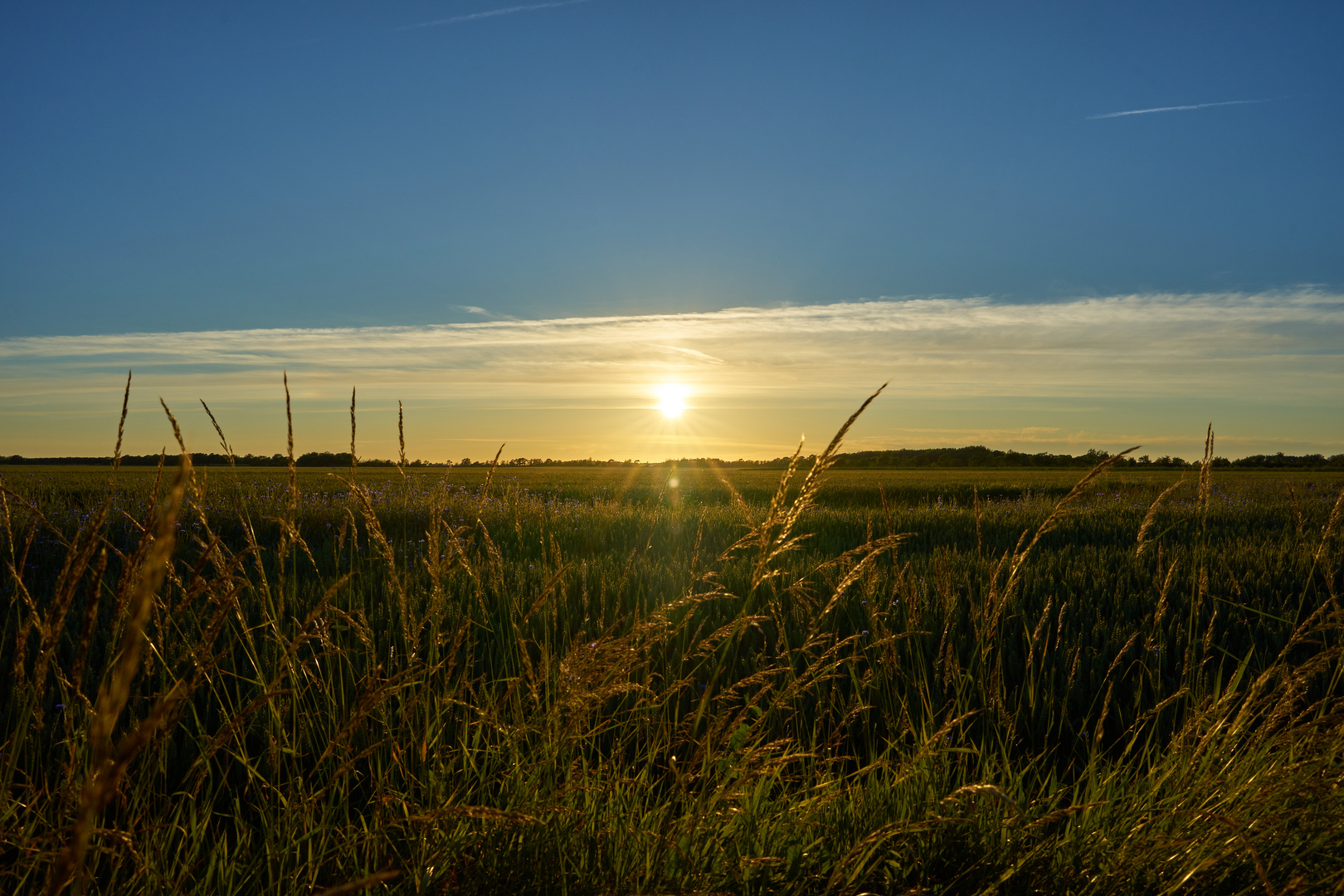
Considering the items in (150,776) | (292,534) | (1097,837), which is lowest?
(1097,837)

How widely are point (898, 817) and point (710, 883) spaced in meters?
0.66

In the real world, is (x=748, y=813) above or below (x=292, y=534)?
below

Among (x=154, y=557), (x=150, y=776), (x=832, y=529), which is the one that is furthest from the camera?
(x=832, y=529)

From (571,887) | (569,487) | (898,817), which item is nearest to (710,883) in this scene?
(571,887)

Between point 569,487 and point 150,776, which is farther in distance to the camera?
point 569,487

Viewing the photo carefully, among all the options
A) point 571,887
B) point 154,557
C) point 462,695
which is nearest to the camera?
point 154,557

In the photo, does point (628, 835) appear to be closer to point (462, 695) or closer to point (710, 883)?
point (710, 883)

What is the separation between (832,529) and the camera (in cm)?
927

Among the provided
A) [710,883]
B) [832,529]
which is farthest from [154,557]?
[832,529]

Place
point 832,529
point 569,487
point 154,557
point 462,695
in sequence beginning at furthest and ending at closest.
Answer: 1. point 569,487
2. point 832,529
3. point 462,695
4. point 154,557

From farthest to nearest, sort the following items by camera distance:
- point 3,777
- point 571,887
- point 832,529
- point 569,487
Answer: point 569,487 < point 832,529 < point 3,777 < point 571,887

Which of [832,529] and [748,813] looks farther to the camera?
[832,529]

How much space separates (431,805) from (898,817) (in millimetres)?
1308

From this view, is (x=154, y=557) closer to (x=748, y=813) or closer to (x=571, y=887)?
(x=571, y=887)
